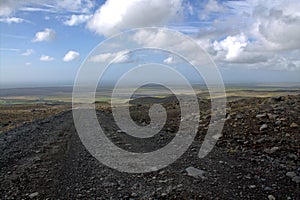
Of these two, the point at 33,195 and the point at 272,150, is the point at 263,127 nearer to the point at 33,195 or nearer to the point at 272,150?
the point at 272,150

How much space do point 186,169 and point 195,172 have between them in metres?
0.33

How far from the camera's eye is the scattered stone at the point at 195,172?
7.26 m

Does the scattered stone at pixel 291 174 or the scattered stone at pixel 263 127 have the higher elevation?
the scattered stone at pixel 263 127

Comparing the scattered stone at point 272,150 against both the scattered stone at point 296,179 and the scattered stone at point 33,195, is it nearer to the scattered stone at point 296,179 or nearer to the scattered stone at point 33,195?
the scattered stone at point 296,179

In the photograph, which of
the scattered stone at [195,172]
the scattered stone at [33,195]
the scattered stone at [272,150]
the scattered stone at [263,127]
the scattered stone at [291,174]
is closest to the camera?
the scattered stone at [33,195]

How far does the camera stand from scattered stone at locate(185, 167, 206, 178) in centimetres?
726

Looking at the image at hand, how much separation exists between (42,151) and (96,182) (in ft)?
14.4

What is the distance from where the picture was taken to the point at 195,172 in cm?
747

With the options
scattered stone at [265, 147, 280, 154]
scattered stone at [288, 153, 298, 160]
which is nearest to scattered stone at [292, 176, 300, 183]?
scattered stone at [288, 153, 298, 160]

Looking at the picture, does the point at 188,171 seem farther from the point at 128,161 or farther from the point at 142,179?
the point at 128,161

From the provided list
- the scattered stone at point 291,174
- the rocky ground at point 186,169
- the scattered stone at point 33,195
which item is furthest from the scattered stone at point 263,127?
the scattered stone at point 33,195

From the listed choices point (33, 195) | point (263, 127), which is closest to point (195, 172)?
point (33, 195)

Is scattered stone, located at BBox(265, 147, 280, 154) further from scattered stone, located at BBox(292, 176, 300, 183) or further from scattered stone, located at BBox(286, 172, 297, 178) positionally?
scattered stone, located at BBox(292, 176, 300, 183)

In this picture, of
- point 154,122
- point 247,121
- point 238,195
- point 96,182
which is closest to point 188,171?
point 238,195
